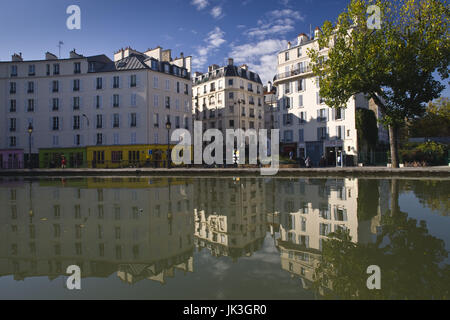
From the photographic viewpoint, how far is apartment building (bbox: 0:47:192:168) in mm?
37875

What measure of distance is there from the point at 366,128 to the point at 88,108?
1515 inches

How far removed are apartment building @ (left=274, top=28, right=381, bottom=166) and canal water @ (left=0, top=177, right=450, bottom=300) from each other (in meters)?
31.0

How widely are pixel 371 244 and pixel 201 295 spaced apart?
105 inches

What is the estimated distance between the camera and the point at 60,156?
128 ft

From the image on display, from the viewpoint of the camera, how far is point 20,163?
1564 inches

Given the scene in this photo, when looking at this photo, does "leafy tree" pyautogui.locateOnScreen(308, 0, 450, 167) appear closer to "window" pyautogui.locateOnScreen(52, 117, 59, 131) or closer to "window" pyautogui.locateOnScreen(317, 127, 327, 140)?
"window" pyautogui.locateOnScreen(317, 127, 327, 140)

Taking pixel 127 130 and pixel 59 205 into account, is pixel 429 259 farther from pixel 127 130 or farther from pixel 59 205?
pixel 127 130

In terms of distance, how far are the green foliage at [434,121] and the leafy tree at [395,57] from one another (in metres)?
23.2

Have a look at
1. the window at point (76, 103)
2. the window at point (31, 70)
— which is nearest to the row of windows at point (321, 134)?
the window at point (76, 103)

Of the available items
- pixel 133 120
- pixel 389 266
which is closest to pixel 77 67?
pixel 133 120

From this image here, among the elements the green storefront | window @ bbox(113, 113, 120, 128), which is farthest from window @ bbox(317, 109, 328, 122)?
the green storefront

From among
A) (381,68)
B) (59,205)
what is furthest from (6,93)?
(381,68)

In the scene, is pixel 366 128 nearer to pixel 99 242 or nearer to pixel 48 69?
pixel 99 242

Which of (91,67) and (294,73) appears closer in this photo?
(294,73)
